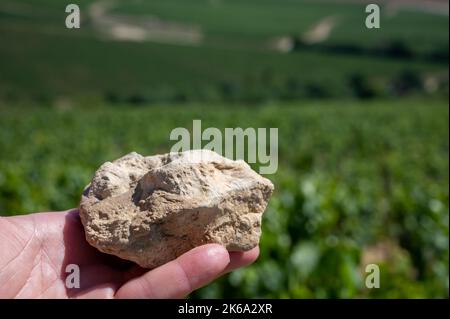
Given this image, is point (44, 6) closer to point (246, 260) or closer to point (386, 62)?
point (386, 62)

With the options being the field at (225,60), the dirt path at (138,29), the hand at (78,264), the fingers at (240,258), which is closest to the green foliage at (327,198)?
the fingers at (240,258)

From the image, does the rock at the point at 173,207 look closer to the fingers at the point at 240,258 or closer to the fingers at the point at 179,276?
the fingers at the point at 240,258

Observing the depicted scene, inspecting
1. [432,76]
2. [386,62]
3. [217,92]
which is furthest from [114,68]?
[432,76]

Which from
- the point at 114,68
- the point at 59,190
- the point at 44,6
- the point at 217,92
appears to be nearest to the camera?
the point at 59,190

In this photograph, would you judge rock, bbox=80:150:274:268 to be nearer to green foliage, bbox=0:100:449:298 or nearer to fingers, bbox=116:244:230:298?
fingers, bbox=116:244:230:298

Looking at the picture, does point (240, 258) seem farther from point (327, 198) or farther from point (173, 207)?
point (327, 198)

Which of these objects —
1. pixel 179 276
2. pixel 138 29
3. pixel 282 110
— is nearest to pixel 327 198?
pixel 179 276
